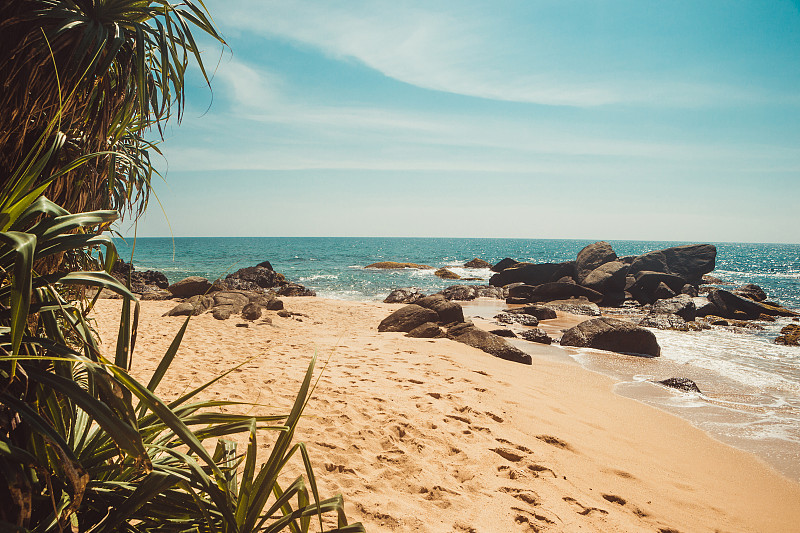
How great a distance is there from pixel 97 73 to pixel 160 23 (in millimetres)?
538

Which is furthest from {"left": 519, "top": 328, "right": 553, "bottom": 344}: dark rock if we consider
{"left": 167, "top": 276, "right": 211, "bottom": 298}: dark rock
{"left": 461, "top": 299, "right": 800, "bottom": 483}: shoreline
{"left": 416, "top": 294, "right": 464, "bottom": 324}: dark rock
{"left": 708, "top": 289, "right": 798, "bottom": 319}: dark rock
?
{"left": 167, "top": 276, "right": 211, "bottom": 298}: dark rock

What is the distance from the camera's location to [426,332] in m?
10.1

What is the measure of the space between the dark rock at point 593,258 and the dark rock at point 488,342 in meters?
20.0

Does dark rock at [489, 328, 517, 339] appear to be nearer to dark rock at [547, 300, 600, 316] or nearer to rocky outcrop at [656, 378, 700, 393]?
rocky outcrop at [656, 378, 700, 393]

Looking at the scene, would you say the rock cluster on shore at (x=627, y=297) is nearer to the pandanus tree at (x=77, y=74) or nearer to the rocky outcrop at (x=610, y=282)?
the rocky outcrop at (x=610, y=282)

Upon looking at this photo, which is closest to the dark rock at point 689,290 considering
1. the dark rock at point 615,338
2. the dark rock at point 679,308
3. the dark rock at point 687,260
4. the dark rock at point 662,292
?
the dark rock at point 687,260

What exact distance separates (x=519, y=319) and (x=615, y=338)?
4345 mm

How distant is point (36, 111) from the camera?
6.62 feet

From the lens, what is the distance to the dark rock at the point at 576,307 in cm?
1911

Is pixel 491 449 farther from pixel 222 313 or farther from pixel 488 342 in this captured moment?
pixel 222 313

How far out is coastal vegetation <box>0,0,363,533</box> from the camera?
1.21m

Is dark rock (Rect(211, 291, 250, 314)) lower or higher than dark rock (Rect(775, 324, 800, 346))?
higher

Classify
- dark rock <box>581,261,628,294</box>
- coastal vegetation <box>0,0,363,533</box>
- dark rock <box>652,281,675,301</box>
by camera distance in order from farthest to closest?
1. dark rock <box>581,261,628,294</box>
2. dark rock <box>652,281,675,301</box>
3. coastal vegetation <box>0,0,363,533</box>

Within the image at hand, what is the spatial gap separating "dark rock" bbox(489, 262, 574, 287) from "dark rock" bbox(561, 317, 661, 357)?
17.5 metres
